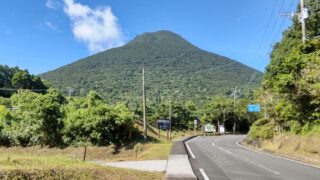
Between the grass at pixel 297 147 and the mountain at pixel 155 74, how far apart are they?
7016cm

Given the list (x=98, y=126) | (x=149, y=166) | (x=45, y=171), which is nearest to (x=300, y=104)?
(x=149, y=166)

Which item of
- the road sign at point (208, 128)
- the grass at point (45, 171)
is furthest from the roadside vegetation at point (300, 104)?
the road sign at point (208, 128)

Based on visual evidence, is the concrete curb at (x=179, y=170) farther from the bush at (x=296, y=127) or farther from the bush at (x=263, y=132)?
the bush at (x=263, y=132)

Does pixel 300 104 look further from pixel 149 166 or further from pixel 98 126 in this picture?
pixel 98 126

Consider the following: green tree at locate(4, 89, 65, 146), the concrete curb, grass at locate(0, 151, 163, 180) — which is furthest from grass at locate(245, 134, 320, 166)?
green tree at locate(4, 89, 65, 146)

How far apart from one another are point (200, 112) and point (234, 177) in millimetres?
80579

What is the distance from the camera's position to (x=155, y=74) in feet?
492

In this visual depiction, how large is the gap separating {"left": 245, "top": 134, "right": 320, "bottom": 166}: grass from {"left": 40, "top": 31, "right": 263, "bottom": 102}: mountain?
7016cm

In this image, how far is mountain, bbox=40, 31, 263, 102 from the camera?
122 metres

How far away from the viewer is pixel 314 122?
Answer: 2702cm

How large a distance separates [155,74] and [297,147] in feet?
407

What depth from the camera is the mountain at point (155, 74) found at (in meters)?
122

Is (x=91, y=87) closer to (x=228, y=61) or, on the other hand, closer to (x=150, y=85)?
(x=150, y=85)

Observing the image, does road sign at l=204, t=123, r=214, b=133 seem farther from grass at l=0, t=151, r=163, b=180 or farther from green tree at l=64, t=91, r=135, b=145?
grass at l=0, t=151, r=163, b=180
